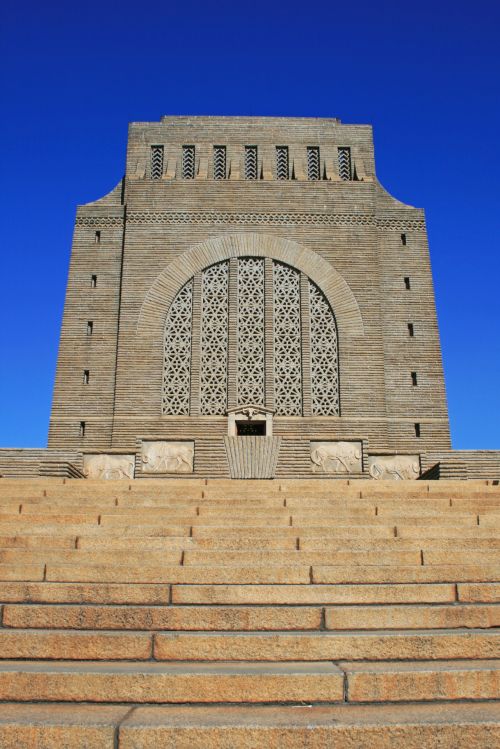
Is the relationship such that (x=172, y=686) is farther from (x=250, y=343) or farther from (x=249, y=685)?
(x=250, y=343)

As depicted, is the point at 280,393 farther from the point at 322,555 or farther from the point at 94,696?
the point at 94,696

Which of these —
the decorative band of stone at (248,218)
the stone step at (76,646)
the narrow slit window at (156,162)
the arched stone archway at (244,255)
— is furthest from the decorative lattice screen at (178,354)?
the stone step at (76,646)

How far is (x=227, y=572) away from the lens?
18.4ft

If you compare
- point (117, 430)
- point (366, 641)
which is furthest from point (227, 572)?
point (117, 430)

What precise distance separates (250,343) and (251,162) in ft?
19.4

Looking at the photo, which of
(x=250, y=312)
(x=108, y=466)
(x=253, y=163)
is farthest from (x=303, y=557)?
(x=253, y=163)

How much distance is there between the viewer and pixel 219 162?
21.3 meters

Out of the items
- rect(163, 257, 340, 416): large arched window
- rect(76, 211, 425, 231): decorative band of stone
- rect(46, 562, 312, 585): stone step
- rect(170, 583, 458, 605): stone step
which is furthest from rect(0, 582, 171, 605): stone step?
rect(76, 211, 425, 231): decorative band of stone

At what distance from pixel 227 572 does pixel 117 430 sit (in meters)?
12.9

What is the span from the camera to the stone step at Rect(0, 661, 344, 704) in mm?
4004

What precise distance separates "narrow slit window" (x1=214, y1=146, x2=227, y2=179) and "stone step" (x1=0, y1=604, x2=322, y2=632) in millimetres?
17761

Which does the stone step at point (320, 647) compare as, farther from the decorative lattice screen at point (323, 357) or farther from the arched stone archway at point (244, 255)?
the arched stone archway at point (244, 255)

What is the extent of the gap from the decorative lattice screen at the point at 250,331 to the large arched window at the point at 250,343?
3 cm

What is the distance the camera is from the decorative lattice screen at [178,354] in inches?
730
